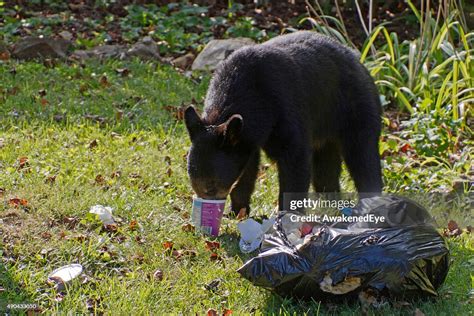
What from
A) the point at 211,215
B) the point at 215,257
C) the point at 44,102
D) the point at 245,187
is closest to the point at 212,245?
the point at 215,257

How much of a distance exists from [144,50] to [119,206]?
461 cm

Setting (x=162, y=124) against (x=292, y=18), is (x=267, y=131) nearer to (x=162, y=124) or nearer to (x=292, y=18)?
(x=162, y=124)

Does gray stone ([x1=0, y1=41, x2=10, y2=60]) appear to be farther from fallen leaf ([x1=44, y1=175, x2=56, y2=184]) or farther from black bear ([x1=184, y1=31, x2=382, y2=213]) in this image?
black bear ([x1=184, y1=31, x2=382, y2=213])

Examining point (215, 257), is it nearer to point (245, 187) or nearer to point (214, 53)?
point (245, 187)

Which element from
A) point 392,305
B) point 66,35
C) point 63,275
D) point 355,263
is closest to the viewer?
point 355,263


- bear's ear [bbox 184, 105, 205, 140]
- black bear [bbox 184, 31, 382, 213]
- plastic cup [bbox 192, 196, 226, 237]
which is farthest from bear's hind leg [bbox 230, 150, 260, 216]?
bear's ear [bbox 184, 105, 205, 140]

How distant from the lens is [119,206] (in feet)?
19.2

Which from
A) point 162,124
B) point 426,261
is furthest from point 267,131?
point 162,124

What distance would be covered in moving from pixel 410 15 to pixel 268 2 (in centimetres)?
210

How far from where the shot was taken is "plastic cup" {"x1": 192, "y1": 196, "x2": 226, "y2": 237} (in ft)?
18.1

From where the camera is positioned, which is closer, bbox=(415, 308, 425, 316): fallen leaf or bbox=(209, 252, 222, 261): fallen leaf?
bbox=(415, 308, 425, 316): fallen leaf

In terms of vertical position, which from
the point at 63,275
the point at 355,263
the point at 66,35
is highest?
the point at 355,263

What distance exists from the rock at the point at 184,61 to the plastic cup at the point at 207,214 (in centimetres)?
467

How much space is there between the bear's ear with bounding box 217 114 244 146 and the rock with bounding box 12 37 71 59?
4925mm
